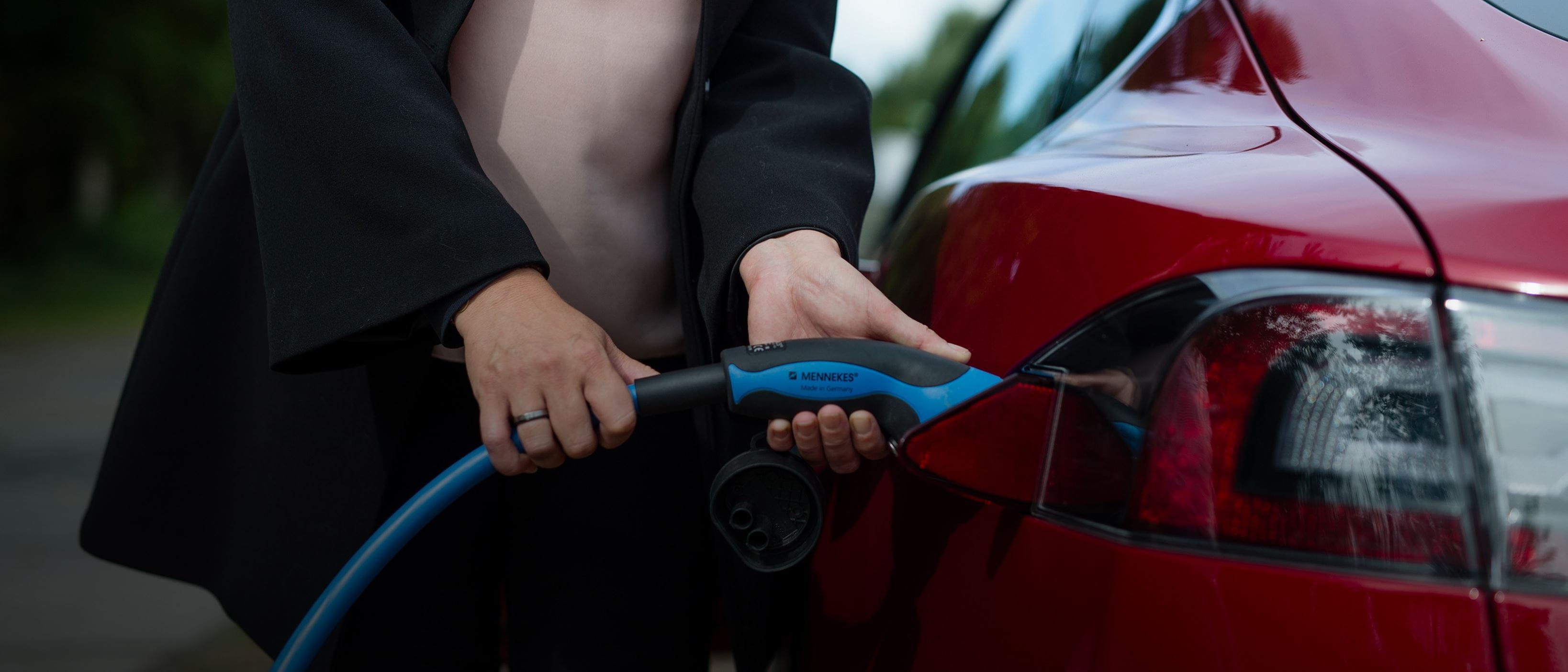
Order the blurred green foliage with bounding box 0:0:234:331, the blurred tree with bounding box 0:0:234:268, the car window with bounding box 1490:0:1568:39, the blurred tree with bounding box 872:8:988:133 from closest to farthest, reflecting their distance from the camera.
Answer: the car window with bounding box 1490:0:1568:39, the blurred green foliage with bounding box 0:0:234:331, the blurred tree with bounding box 0:0:234:268, the blurred tree with bounding box 872:8:988:133

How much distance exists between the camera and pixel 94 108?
16.6m

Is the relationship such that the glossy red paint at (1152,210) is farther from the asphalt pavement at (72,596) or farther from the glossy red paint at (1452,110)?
the asphalt pavement at (72,596)

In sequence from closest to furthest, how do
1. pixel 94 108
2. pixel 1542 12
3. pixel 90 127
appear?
pixel 1542 12 < pixel 94 108 < pixel 90 127

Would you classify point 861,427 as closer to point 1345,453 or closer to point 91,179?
point 1345,453

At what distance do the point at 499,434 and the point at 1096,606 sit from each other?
1.85ft

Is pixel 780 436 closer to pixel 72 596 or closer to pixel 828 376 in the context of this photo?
pixel 828 376

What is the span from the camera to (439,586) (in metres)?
1.42

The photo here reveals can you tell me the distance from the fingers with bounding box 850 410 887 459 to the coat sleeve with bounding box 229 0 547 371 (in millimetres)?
345

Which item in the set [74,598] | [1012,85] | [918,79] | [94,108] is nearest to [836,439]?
[1012,85]

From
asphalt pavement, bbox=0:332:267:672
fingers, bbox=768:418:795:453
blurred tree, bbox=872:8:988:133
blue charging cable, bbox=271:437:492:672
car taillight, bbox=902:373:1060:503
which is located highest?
car taillight, bbox=902:373:1060:503

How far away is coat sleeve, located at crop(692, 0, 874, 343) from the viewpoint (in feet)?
4.18

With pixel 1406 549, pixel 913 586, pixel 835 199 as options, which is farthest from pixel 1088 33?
pixel 1406 549

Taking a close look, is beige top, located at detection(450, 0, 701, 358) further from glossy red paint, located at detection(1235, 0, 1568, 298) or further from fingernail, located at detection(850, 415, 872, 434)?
glossy red paint, located at detection(1235, 0, 1568, 298)

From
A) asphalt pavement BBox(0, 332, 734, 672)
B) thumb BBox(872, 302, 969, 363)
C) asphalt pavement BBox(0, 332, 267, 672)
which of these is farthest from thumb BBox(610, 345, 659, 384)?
asphalt pavement BBox(0, 332, 267, 672)
